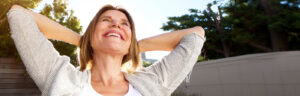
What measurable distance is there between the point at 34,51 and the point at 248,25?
30.4 feet

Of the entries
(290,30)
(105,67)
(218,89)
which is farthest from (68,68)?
(290,30)

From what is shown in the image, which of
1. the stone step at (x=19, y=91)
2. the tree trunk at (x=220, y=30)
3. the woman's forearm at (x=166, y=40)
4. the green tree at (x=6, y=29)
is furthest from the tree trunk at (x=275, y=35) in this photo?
the woman's forearm at (x=166, y=40)

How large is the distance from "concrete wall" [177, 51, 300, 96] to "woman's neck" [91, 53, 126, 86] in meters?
4.88

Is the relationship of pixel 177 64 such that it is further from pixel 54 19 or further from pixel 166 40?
pixel 54 19

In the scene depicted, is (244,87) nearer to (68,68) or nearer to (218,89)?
(218,89)

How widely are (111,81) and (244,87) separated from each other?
212 inches

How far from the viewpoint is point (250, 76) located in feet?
20.0

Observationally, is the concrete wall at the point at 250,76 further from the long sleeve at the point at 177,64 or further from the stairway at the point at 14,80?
the long sleeve at the point at 177,64

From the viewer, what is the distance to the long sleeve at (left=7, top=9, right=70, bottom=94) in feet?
3.79

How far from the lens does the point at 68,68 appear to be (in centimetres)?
125

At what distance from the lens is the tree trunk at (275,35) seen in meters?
8.78

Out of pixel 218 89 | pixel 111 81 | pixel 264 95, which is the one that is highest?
pixel 111 81

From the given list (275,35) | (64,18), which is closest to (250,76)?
(275,35)

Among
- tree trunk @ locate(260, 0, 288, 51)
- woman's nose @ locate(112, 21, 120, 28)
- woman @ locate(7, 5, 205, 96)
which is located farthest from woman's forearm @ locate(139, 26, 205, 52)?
tree trunk @ locate(260, 0, 288, 51)
